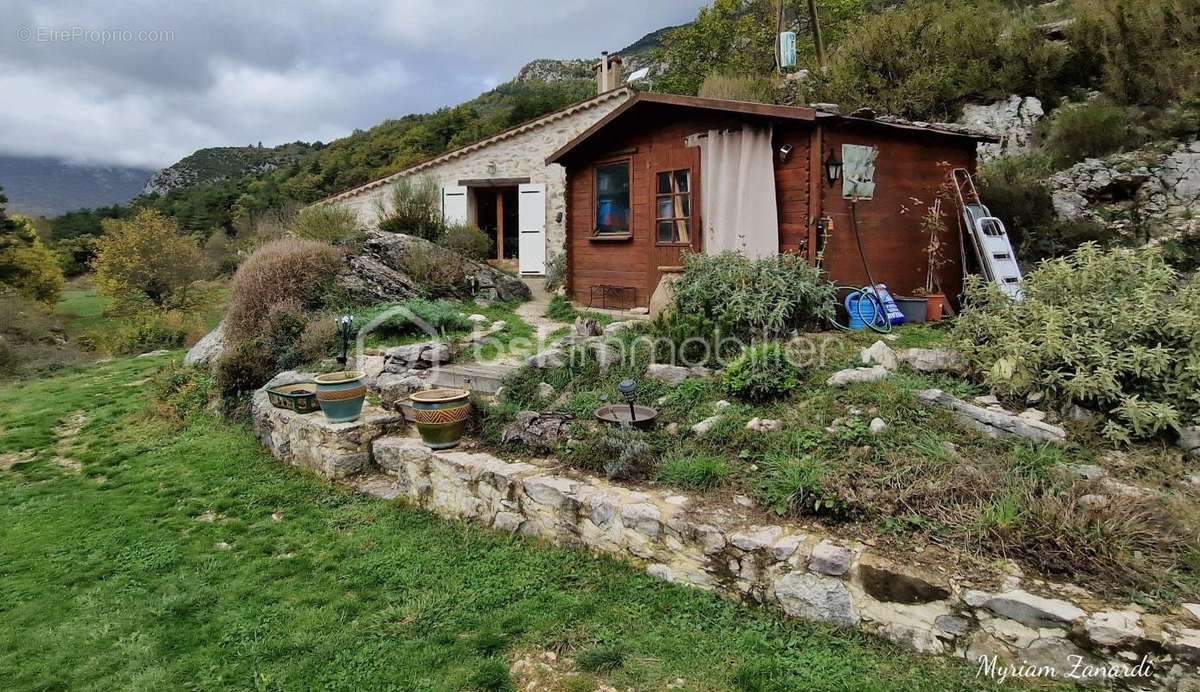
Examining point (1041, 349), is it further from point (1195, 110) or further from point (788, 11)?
point (788, 11)

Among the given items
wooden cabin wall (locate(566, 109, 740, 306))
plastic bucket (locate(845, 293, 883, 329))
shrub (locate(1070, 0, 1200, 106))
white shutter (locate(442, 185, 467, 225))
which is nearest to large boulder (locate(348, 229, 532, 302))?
wooden cabin wall (locate(566, 109, 740, 306))

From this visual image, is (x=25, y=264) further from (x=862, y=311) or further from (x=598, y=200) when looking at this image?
(x=862, y=311)

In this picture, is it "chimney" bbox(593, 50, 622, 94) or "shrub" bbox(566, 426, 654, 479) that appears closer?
"shrub" bbox(566, 426, 654, 479)

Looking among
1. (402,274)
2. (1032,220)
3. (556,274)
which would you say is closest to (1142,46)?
(1032,220)

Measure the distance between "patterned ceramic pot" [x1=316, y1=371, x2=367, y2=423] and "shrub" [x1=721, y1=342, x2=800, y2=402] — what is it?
3686 mm

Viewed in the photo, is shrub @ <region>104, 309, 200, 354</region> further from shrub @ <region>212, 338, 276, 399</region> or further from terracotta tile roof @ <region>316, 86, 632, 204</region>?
shrub @ <region>212, 338, 276, 399</region>

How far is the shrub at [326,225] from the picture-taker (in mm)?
11078

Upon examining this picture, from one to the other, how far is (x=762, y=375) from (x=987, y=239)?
15.4 feet

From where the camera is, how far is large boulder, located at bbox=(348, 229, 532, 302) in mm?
9781

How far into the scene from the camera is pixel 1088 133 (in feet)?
31.0

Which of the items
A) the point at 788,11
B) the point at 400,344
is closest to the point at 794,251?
the point at 400,344

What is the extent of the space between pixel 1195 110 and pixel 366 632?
1277 cm

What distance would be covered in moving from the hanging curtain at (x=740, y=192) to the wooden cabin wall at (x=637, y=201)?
0.59ft

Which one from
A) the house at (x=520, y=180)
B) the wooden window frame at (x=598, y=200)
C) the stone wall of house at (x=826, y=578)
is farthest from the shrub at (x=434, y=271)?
the stone wall of house at (x=826, y=578)
